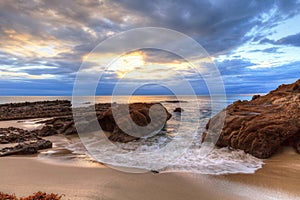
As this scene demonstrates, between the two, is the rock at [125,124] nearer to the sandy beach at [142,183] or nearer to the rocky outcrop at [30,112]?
the sandy beach at [142,183]

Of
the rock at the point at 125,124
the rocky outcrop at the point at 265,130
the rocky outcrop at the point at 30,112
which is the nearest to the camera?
the rocky outcrop at the point at 265,130

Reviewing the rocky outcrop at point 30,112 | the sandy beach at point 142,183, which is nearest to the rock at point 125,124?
the sandy beach at point 142,183

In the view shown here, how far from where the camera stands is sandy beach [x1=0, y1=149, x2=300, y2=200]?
3723 mm

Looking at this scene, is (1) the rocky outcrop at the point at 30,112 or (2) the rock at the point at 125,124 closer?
(2) the rock at the point at 125,124

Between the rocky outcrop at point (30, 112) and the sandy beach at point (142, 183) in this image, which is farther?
the rocky outcrop at point (30, 112)

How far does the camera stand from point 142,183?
4.20 meters

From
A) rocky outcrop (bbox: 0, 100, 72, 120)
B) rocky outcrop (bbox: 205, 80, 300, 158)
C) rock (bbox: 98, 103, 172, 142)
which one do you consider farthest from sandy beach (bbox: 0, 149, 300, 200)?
rocky outcrop (bbox: 0, 100, 72, 120)

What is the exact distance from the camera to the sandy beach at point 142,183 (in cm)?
372

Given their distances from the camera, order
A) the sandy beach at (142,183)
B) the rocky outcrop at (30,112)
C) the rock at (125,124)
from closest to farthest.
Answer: the sandy beach at (142,183), the rock at (125,124), the rocky outcrop at (30,112)

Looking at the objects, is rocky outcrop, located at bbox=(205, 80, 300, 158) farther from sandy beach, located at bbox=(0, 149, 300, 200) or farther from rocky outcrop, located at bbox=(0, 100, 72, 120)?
rocky outcrop, located at bbox=(0, 100, 72, 120)

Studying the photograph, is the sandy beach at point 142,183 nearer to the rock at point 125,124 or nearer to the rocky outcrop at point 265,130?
the rocky outcrop at point 265,130

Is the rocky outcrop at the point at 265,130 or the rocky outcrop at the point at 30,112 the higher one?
the rocky outcrop at the point at 265,130

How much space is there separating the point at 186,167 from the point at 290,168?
8.62 ft

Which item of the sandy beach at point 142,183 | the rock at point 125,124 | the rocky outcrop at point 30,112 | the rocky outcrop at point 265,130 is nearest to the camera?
the sandy beach at point 142,183
